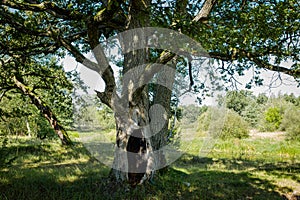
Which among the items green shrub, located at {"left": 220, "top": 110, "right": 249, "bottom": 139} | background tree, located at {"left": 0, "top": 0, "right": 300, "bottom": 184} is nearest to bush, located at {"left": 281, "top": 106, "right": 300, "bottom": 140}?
green shrub, located at {"left": 220, "top": 110, "right": 249, "bottom": 139}

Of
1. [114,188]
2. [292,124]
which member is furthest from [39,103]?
[292,124]

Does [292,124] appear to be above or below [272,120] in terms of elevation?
below

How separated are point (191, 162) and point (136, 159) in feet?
18.8

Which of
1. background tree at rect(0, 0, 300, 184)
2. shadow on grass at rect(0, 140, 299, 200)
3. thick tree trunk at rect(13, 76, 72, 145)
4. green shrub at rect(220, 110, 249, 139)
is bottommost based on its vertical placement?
shadow on grass at rect(0, 140, 299, 200)

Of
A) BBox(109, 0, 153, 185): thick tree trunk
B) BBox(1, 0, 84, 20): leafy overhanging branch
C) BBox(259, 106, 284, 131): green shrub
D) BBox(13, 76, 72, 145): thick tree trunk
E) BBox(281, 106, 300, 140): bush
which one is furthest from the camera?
BBox(259, 106, 284, 131): green shrub

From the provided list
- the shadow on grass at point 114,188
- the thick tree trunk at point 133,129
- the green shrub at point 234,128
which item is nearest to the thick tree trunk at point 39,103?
the shadow on grass at point 114,188

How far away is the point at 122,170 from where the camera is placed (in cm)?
511

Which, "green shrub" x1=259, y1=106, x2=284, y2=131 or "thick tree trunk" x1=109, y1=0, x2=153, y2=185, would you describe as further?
"green shrub" x1=259, y1=106, x2=284, y2=131

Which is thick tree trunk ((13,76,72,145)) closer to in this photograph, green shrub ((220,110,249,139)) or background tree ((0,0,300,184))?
background tree ((0,0,300,184))

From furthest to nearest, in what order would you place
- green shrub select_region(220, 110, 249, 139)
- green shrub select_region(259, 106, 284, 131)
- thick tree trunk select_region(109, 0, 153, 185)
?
1. green shrub select_region(259, 106, 284, 131)
2. green shrub select_region(220, 110, 249, 139)
3. thick tree trunk select_region(109, 0, 153, 185)

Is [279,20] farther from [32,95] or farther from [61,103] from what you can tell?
[32,95]

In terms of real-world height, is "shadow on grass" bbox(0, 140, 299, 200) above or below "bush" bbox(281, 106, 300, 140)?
below

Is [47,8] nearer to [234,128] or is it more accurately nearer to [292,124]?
[234,128]

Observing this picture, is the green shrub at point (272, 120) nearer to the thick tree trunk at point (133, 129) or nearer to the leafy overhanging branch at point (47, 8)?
the thick tree trunk at point (133, 129)
